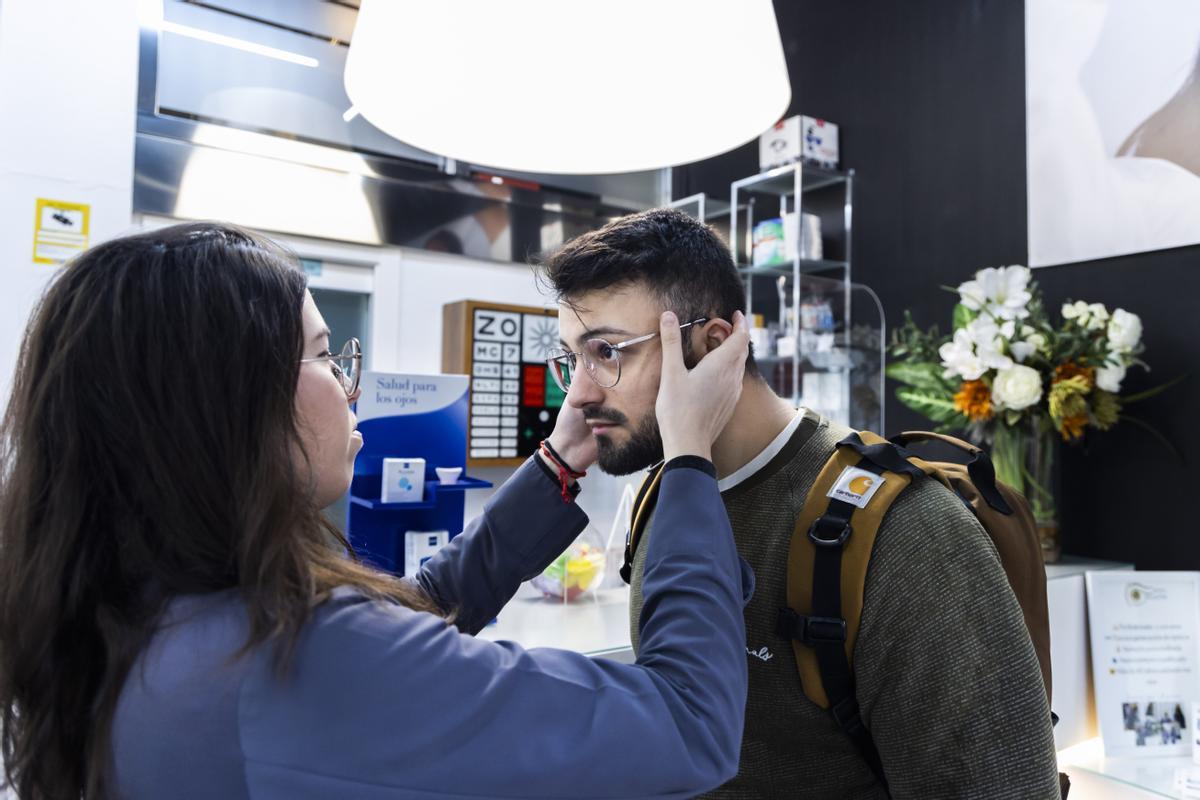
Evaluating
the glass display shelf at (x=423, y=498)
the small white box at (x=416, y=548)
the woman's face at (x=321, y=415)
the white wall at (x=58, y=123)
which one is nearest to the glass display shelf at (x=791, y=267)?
the glass display shelf at (x=423, y=498)

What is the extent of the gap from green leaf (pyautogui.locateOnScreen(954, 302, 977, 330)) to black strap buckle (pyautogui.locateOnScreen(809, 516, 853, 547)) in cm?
155

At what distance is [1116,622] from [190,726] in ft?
7.11

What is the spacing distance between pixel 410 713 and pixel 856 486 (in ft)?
2.18

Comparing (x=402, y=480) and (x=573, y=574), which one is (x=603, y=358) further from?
(x=573, y=574)

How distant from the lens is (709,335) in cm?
125

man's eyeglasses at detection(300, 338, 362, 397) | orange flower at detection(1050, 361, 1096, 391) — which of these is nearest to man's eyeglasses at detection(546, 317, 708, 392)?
man's eyeglasses at detection(300, 338, 362, 397)

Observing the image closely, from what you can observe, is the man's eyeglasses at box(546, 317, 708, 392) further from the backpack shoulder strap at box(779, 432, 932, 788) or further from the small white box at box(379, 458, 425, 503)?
the small white box at box(379, 458, 425, 503)

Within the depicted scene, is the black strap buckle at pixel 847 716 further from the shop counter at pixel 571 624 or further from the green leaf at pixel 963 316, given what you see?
the green leaf at pixel 963 316

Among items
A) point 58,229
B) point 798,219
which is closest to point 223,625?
point 58,229

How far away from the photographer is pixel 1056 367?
7.29ft

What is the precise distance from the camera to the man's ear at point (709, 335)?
4.09 feet

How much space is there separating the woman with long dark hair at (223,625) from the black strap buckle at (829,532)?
1.01 feet

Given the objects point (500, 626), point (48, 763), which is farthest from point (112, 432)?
point (500, 626)

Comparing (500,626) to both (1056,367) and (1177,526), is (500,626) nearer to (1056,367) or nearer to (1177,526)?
(1056,367)
